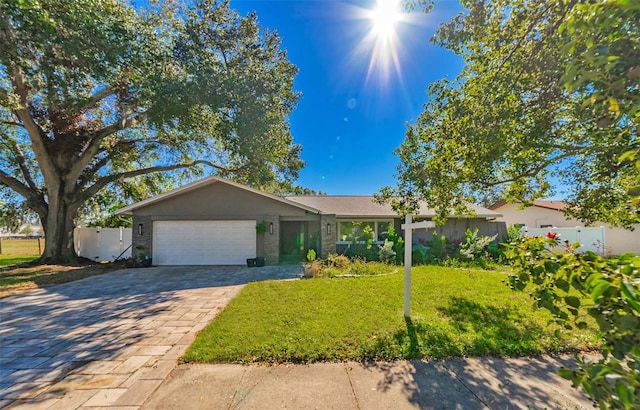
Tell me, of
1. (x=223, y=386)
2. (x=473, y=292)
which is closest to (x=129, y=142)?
(x=223, y=386)

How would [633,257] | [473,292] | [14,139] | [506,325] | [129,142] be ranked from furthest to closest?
[129,142] → [14,139] → [473,292] → [506,325] → [633,257]

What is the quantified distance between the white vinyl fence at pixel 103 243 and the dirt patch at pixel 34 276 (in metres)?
2.01

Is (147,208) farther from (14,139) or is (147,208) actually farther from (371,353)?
(371,353)

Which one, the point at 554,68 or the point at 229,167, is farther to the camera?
the point at 229,167

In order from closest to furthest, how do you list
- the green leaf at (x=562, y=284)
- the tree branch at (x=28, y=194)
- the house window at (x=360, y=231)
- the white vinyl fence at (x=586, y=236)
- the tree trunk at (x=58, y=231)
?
the green leaf at (x=562, y=284)
the tree trunk at (x=58, y=231)
the tree branch at (x=28, y=194)
the white vinyl fence at (x=586, y=236)
the house window at (x=360, y=231)

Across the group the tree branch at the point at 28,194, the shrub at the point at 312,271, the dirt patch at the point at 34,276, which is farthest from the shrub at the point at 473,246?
the tree branch at the point at 28,194

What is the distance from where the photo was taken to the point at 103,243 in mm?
15836

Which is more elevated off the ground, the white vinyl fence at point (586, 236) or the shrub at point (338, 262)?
the white vinyl fence at point (586, 236)

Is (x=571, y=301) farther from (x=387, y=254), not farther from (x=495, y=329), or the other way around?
(x=387, y=254)

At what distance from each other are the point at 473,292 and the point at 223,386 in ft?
23.1

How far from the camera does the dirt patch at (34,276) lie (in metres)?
8.61

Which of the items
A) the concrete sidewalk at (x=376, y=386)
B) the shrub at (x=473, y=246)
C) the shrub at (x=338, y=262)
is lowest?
the concrete sidewalk at (x=376, y=386)

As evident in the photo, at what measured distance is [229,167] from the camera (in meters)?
16.4

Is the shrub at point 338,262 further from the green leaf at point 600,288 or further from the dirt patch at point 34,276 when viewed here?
the green leaf at point 600,288
